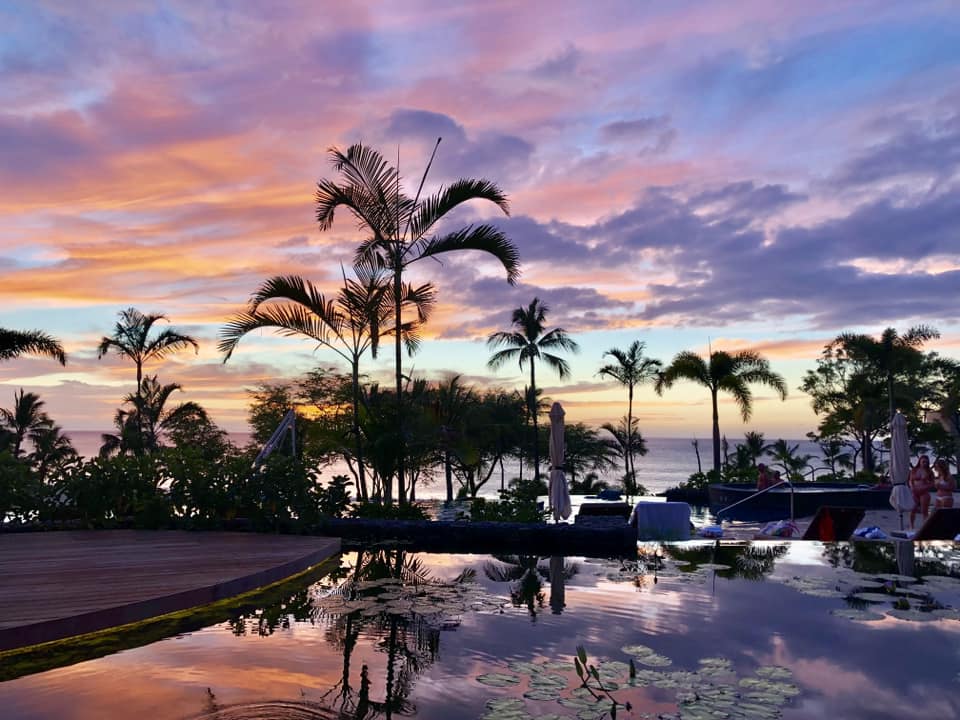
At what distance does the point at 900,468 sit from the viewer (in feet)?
44.3

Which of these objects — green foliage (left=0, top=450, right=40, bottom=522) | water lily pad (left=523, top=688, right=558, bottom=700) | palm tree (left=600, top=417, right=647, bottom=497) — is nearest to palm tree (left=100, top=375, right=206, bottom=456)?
green foliage (left=0, top=450, right=40, bottom=522)

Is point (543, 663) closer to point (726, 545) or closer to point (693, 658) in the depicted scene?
point (693, 658)

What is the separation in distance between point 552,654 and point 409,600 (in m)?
1.97

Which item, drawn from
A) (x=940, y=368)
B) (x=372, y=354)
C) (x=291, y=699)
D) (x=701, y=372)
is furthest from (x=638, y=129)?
(x=940, y=368)

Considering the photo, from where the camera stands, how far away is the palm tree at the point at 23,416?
28281mm

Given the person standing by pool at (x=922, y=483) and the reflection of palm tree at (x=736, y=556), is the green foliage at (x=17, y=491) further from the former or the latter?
the person standing by pool at (x=922, y=483)

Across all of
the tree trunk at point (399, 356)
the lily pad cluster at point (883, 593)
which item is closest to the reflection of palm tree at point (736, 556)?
the lily pad cluster at point (883, 593)

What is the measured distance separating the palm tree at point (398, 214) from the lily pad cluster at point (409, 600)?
5398 millimetres

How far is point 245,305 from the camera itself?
41.0 ft

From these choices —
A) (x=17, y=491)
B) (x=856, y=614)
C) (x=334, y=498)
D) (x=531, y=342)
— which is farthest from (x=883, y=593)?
(x=531, y=342)

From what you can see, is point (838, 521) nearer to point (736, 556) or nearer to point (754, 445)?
point (736, 556)

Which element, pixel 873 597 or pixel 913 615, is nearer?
pixel 913 615

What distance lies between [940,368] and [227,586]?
138 feet

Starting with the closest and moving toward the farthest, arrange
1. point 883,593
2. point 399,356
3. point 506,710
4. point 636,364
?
1. point 506,710
2. point 883,593
3. point 399,356
4. point 636,364
